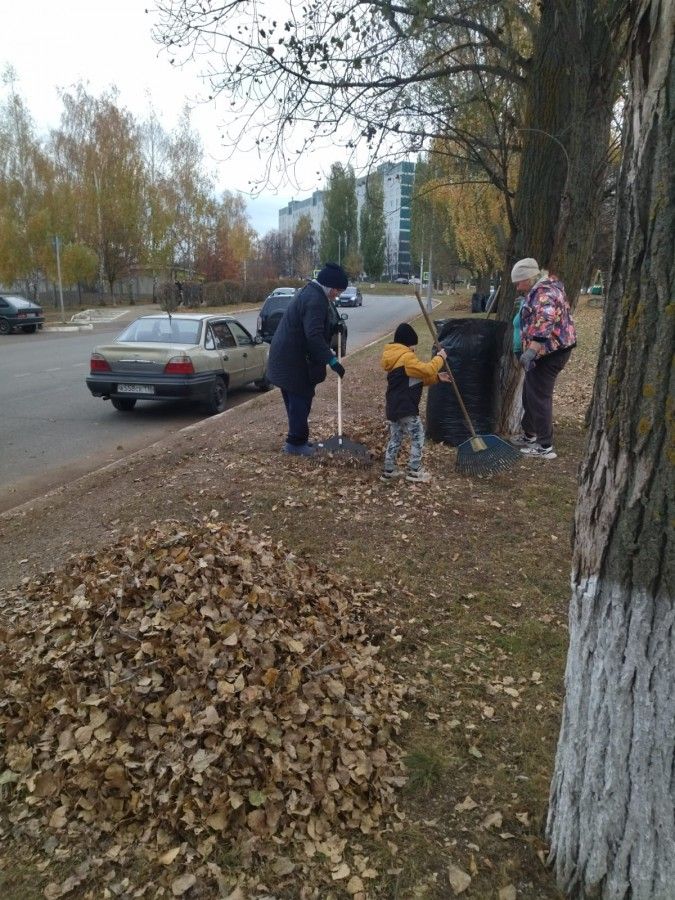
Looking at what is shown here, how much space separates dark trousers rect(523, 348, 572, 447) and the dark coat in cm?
188

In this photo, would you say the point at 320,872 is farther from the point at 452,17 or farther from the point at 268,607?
the point at 452,17

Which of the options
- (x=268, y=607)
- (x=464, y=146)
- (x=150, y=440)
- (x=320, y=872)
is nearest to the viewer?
(x=320, y=872)

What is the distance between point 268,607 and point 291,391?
354 cm

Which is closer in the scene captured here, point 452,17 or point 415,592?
point 415,592

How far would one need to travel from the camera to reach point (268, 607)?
3.34 meters

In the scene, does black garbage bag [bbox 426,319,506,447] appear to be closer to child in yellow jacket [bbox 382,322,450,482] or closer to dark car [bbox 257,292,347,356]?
child in yellow jacket [bbox 382,322,450,482]

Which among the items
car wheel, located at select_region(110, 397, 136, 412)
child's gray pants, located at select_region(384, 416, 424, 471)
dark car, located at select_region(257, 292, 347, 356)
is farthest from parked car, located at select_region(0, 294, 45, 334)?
child's gray pants, located at select_region(384, 416, 424, 471)

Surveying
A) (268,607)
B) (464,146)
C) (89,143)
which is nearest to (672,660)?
(268,607)

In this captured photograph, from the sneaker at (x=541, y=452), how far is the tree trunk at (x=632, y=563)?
4652 mm

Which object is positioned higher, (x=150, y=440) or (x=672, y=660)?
(x=672, y=660)

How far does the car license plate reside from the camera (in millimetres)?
9727

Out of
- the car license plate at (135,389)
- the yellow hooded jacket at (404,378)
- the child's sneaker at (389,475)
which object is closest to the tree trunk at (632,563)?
the yellow hooded jacket at (404,378)

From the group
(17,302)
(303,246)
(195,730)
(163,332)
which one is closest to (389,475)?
(195,730)

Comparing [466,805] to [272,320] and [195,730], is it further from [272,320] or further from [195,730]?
[272,320]
